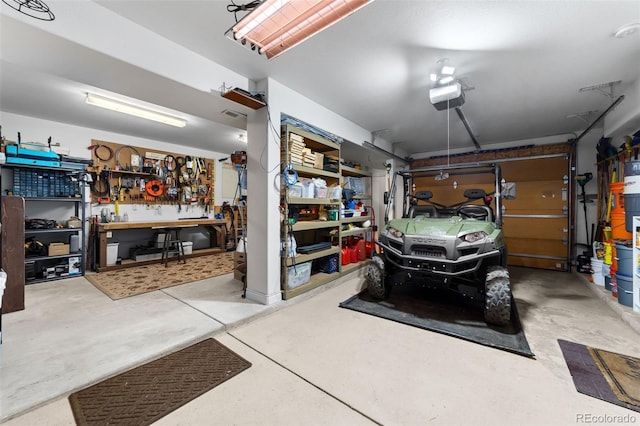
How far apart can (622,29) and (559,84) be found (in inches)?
46.3

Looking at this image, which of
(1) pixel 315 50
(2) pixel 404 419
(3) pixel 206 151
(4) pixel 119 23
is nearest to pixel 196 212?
(3) pixel 206 151

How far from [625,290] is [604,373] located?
1.85m

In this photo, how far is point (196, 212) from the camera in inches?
275

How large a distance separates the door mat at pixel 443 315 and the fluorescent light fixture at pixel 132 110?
4366mm

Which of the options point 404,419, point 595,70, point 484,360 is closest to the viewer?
point 404,419

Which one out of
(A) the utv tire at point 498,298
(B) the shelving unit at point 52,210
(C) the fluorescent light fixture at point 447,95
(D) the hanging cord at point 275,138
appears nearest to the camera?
(A) the utv tire at point 498,298

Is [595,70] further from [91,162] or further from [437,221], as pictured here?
[91,162]

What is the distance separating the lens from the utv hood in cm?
279

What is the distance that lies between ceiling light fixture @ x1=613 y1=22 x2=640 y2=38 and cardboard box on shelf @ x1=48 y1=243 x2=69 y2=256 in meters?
8.11

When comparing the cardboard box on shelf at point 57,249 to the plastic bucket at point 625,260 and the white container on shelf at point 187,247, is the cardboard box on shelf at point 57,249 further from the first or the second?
the plastic bucket at point 625,260

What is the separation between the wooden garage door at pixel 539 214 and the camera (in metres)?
5.35

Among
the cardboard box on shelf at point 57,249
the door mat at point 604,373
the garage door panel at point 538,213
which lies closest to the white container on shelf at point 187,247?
the cardboard box on shelf at point 57,249

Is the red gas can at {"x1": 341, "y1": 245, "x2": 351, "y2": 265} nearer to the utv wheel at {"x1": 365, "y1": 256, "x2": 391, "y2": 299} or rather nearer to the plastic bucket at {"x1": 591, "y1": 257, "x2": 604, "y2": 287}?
the utv wheel at {"x1": 365, "y1": 256, "x2": 391, "y2": 299}

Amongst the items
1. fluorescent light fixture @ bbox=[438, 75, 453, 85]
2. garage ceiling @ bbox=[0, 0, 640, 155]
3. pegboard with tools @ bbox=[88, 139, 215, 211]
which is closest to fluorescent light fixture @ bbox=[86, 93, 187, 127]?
garage ceiling @ bbox=[0, 0, 640, 155]
